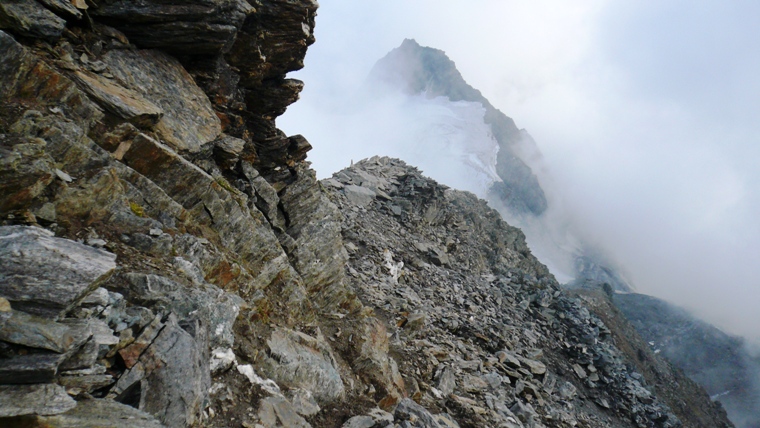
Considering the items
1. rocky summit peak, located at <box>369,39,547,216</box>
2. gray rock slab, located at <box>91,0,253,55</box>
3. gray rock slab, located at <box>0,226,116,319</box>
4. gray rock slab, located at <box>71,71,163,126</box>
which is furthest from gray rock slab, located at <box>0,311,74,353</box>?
rocky summit peak, located at <box>369,39,547,216</box>

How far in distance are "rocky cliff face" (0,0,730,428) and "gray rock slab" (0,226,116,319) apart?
0.03 meters

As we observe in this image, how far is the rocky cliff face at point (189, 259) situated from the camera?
19.3 ft

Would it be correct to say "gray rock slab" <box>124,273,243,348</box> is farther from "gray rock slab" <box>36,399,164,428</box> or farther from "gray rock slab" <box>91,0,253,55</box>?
"gray rock slab" <box>91,0,253,55</box>

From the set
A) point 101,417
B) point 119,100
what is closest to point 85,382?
point 101,417

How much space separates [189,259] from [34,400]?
573 cm

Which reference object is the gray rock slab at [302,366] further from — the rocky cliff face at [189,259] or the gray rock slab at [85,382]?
the gray rock slab at [85,382]

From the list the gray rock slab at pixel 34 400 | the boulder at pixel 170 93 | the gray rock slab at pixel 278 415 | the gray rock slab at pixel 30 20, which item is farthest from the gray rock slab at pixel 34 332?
the gray rock slab at pixel 30 20

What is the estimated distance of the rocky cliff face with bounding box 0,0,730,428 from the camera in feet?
19.3

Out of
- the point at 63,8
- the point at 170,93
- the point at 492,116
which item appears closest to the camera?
the point at 63,8

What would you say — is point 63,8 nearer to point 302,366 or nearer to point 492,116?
point 302,366

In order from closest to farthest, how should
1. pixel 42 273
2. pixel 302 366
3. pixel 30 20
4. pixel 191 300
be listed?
pixel 42 273 < pixel 191 300 < pixel 30 20 < pixel 302 366

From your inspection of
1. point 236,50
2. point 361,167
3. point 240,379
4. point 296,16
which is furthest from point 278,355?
point 361,167

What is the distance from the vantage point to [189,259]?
10.4m

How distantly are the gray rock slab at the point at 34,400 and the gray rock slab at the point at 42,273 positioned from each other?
1.02 m
